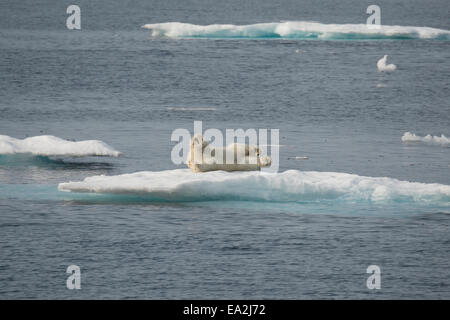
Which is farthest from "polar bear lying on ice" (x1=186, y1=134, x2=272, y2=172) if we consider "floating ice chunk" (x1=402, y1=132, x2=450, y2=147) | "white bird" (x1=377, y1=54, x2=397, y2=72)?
"white bird" (x1=377, y1=54, x2=397, y2=72)

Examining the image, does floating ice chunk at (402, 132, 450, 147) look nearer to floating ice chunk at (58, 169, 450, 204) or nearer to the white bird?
floating ice chunk at (58, 169, 450, 204)

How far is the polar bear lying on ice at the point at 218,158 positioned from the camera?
27016 mm

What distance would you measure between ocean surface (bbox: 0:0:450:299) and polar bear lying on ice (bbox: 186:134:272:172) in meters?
0.99

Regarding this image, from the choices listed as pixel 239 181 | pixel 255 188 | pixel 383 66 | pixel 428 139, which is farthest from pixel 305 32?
pixel 239 181

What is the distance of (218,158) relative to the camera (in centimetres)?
2716

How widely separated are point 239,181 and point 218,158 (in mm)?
1436

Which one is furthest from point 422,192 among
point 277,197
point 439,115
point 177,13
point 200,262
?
point 177,13

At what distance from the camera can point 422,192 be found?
2617 cm

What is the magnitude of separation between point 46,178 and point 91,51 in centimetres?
4519

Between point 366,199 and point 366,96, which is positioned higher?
point 366,96

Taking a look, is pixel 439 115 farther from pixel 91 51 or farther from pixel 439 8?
pixel 439 8

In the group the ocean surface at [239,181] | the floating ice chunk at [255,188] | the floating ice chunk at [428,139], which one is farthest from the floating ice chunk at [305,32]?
the floating ice chunk at [255,188]

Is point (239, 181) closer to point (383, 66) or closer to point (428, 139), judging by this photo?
point (428, 139)
